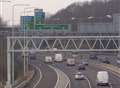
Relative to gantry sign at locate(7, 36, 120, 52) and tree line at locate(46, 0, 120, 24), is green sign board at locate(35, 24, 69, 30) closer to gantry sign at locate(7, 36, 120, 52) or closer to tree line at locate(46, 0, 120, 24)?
gantry sign at locate(7, 36, 120, 52)

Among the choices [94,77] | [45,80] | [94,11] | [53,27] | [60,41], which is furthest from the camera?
[94,11]

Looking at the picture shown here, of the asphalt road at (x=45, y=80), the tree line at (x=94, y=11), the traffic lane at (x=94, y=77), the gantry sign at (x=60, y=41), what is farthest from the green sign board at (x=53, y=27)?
the tree line at (x=94, y=11)

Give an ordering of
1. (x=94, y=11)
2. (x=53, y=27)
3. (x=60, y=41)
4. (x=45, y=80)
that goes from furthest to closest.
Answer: (x=94, y=11), (x=45, y=80), (x=60, y=41), (x=53, y=27)

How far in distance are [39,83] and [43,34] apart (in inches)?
359

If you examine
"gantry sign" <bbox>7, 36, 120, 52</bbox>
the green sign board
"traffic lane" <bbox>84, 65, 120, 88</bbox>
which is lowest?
"traffic lane" <bbox>84, 65, 120, 88</bbox>

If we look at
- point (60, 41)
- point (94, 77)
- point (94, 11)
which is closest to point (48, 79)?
point (94, 77)

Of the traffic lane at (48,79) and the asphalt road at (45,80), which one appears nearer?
the asphalt road at (45,80)

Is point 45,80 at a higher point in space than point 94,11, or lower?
lower

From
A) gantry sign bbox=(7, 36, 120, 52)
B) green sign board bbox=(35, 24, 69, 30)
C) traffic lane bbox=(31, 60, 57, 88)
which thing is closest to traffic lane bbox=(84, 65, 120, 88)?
gantry sign bbox=(7, 36, 120, 52)

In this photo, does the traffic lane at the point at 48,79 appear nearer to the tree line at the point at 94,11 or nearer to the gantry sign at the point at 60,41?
the gantry sign at the point at 60,41

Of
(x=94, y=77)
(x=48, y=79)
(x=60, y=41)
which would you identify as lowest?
(x=94, y=77)

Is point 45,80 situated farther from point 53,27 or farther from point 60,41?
point 53,27

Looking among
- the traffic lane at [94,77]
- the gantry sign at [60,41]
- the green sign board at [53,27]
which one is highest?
the green sign board at [53,27]

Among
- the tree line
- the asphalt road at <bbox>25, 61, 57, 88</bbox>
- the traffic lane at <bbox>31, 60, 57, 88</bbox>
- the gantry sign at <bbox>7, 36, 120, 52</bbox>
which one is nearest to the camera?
the gantry sign at <bbox>7, 36, 120, 52</bbox>
